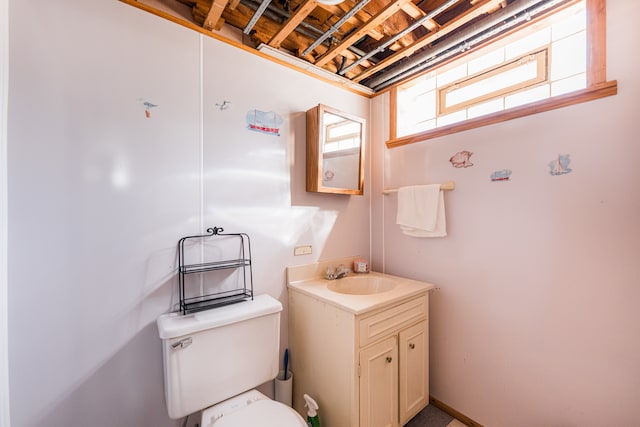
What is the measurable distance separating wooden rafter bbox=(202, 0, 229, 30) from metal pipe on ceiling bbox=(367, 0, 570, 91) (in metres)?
1.22

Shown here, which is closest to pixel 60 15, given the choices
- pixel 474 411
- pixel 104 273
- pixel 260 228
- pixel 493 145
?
pixel 104 273

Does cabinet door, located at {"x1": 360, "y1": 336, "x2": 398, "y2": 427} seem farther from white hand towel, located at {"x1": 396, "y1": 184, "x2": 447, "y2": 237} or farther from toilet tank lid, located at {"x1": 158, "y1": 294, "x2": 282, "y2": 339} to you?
white hand towel, located at {"x1": 396, "y1": 184, "x2": 447, "y2": 237}

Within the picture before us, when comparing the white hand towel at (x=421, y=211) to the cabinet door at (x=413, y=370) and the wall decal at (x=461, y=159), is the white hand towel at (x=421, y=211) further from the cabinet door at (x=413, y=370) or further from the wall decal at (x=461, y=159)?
the cabinet door at (x=413, y=370)

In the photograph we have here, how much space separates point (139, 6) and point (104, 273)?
1.25m

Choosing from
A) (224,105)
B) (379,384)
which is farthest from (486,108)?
(379,384)

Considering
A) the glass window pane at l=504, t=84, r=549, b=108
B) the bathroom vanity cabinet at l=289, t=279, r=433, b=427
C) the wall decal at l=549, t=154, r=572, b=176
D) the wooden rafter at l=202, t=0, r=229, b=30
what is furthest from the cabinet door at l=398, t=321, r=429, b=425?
the wooden rafter at l=202, t=0, r=229, b=30

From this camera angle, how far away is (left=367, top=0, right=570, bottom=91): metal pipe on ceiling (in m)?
1.34

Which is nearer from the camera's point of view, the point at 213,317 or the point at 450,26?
the point at 213,317

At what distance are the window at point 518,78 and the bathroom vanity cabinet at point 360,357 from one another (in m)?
1.17

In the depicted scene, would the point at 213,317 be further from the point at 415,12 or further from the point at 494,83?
the point at 494,83

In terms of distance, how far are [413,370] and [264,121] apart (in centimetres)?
179

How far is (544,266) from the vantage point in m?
1.37

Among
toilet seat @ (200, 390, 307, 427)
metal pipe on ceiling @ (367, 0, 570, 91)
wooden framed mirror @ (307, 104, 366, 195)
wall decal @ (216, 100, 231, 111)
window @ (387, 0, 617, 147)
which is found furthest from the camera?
wooden framed mirror @ (307, 104, 366, 195)

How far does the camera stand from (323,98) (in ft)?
6.24
